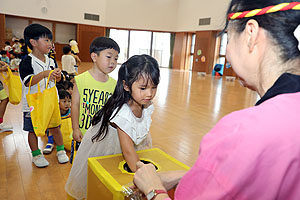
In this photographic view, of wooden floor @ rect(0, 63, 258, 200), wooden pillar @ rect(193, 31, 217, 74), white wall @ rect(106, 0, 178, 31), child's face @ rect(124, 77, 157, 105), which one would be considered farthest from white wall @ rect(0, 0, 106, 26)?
child's face @ rect(124, 77, 157, 105)

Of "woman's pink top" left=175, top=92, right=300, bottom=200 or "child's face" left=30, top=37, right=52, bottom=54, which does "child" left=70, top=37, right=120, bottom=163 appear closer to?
"child's face" left=30, top=37, right=52, bottom=54

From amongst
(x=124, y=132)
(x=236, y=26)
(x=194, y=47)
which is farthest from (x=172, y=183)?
(x=194, y=47)

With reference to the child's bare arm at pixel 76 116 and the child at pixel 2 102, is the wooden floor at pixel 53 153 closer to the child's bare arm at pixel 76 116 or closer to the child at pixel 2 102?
the child at pixel 2 102

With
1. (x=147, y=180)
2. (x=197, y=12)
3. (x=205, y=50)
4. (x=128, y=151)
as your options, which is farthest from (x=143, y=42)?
(x=147, y=180)

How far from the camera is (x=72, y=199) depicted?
5.61 ft

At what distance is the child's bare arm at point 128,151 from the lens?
1292 mm

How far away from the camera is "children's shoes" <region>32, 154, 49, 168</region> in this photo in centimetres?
237

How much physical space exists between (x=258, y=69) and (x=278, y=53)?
6 cm

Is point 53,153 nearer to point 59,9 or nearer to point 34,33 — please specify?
point 34,33

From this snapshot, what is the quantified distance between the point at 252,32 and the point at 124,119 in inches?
36.2

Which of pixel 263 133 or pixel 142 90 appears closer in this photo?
pixel 263 133

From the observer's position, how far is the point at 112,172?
119 centimetres

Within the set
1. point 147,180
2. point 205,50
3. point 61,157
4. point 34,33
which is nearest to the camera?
point 147,180

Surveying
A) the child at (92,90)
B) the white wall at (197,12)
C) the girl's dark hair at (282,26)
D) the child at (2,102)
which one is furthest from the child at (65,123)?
the white wall at (197,12)
